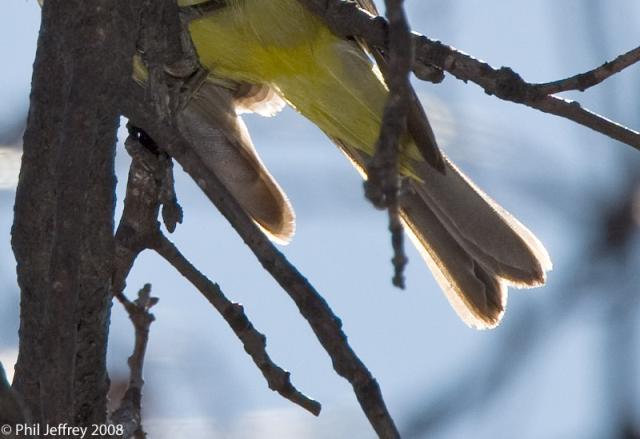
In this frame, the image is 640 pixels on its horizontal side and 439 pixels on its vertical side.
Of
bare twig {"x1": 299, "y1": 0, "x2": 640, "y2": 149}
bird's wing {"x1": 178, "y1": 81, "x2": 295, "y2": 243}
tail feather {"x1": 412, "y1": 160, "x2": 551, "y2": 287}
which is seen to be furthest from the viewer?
bird's wing {"x1": 178, "y1": 81, "x2": 295, "y2": 243}

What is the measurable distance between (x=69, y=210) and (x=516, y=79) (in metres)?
0.89

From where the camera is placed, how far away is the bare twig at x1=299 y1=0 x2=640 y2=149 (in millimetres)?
1995

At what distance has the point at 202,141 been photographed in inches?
154

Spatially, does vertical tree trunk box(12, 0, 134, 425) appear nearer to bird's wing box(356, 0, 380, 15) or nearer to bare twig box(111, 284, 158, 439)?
bare twig box(111, 284, 158, 439)

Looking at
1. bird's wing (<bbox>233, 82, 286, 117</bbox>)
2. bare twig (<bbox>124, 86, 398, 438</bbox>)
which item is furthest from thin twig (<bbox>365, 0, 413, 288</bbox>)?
bird's wing (<bbox>233, 82, 286, 117</bbox>)

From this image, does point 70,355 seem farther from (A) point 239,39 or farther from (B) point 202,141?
(B) point 202,141

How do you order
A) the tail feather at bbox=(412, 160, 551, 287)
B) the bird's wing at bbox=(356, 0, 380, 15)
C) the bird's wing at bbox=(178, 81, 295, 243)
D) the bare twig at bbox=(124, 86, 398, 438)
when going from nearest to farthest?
1. the bare twig at bbox=(124, 86, 398, 438)
2. the bird's wing at bbox=(356, 0, 380, 15)
3. the tail feather at bbox=(412, 160, 551, 287)
4. the bird's wing at bbox=(178, 81, 295, 243)

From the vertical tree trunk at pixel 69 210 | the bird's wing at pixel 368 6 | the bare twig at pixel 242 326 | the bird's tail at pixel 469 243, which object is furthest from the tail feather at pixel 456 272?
the vertical tree trunk at pixel 69 210

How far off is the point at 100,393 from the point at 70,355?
25 cm

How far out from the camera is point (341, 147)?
3.97 metres

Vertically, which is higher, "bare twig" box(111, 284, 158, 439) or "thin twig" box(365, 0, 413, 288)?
"bare twig" box(111, 284, 158, 439)

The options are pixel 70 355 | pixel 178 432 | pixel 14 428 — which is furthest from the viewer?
pixel 178 432

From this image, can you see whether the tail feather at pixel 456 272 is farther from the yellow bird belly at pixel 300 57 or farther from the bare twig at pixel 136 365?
the bare twig at pixel 136 365

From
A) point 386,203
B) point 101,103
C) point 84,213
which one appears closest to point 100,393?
point 84,213
